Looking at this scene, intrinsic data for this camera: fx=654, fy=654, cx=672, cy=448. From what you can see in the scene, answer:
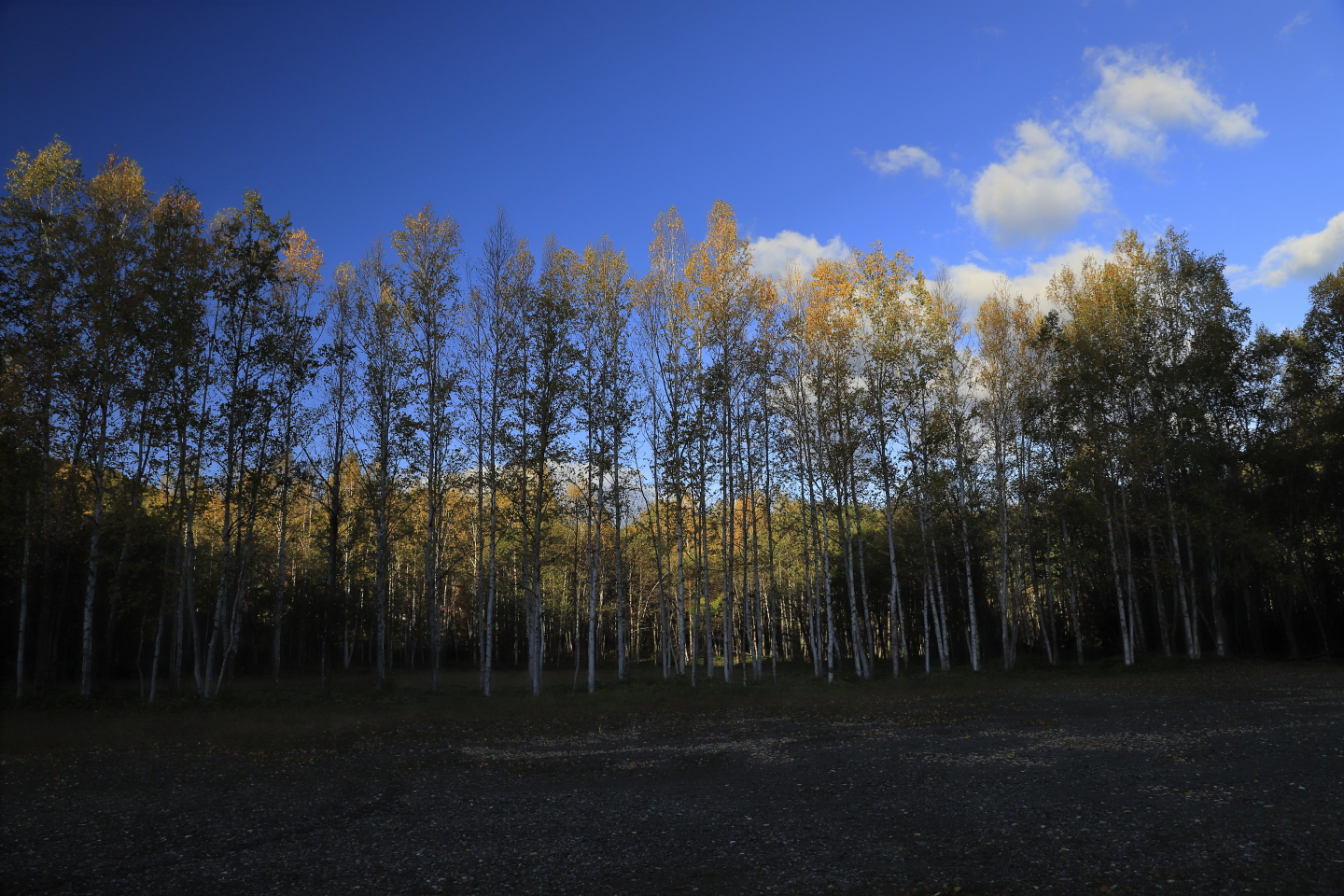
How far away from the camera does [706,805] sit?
7.89 metres

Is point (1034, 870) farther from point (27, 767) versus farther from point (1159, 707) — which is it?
point (27, 767)

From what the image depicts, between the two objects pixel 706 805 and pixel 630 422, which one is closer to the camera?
pixel 706 805

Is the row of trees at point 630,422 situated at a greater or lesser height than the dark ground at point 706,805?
greater

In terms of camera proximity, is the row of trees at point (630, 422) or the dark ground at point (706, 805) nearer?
the dark ground at point (706, 805)

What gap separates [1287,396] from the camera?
91.6ft

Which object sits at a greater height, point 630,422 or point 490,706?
point 630,422

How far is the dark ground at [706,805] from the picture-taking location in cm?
532

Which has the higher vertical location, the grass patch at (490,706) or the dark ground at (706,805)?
the dark ground at (706,805)

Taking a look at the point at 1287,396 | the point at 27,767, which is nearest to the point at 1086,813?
the point at 27,767

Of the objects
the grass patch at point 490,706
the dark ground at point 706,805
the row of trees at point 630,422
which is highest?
the row of trees at point 630,422

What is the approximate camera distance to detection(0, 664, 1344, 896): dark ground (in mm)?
5320

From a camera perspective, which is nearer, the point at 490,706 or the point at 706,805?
the point at 706,805

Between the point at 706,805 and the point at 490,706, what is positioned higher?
the point at 706,805

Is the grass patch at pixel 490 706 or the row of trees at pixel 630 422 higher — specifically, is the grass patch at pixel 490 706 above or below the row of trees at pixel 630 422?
below
